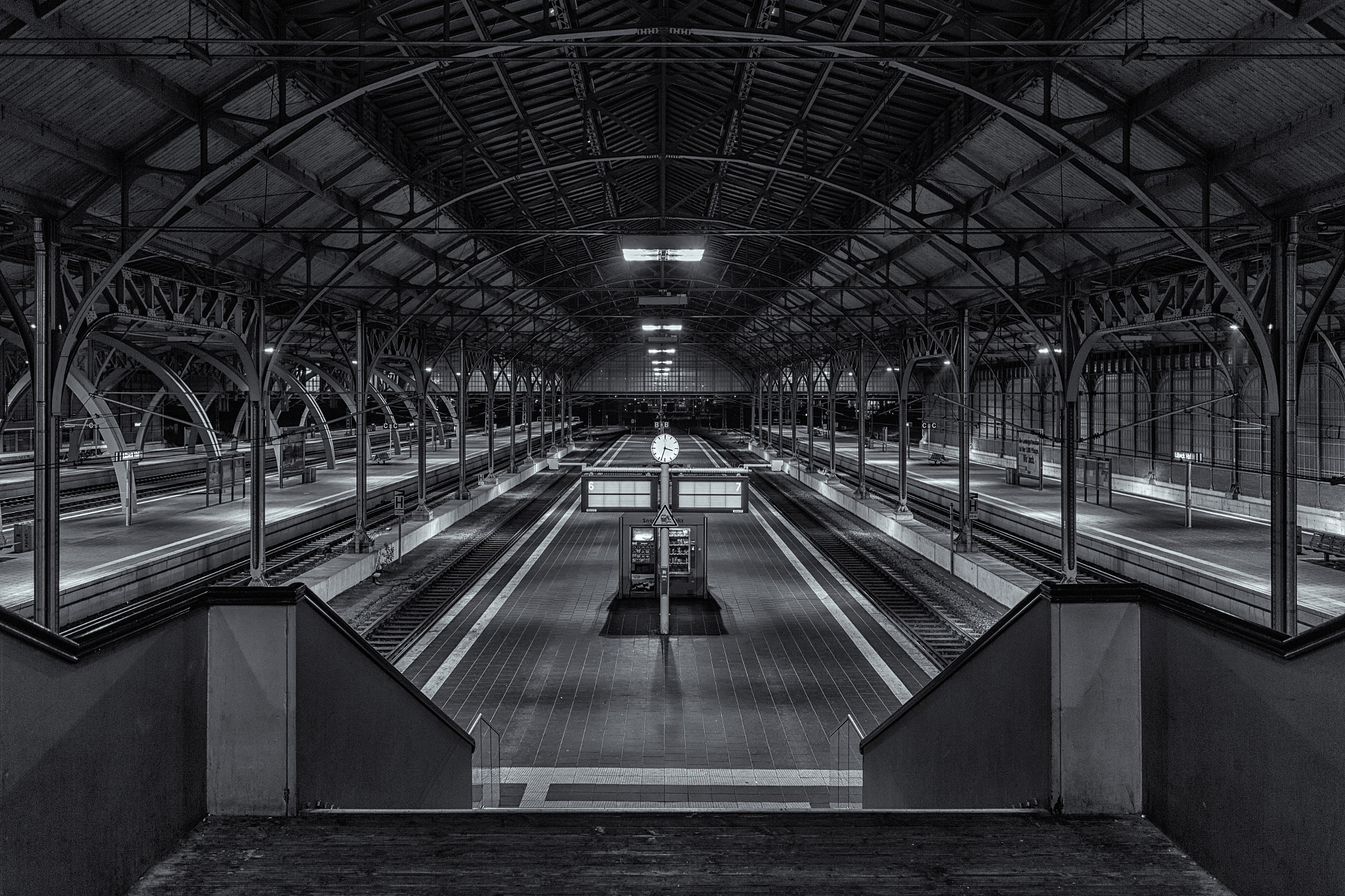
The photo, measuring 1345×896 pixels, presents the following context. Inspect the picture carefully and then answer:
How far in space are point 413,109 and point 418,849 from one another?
15032 mm

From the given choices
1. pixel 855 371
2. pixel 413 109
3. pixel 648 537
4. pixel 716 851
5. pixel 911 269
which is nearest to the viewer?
pixel 716 851

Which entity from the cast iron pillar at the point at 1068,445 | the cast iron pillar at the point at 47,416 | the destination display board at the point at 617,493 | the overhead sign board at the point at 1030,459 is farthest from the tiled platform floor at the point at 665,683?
the overhead sign board at the point at 1030,459

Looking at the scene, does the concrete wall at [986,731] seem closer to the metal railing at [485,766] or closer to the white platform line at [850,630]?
the metal railing at [485,766]

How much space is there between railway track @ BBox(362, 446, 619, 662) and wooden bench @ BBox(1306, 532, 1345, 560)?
683 inches

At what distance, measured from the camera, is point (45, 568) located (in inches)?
473

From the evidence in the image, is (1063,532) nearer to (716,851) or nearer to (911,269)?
(911,269)

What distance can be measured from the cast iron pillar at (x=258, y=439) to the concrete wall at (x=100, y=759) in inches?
501

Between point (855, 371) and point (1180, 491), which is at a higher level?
point (855, 371)

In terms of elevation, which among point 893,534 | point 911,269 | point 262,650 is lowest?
point 893,534

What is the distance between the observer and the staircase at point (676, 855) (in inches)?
156

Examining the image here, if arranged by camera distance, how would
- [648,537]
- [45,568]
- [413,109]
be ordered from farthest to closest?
[648,537] → [413,109] → [45,568]

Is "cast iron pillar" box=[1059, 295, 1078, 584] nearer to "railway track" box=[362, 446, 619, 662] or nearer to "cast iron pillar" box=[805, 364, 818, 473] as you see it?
"railway track" box=[362, 446, 619, 662]

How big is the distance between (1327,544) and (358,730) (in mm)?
20531

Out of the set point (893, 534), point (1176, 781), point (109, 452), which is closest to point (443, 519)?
point (109, 452)
